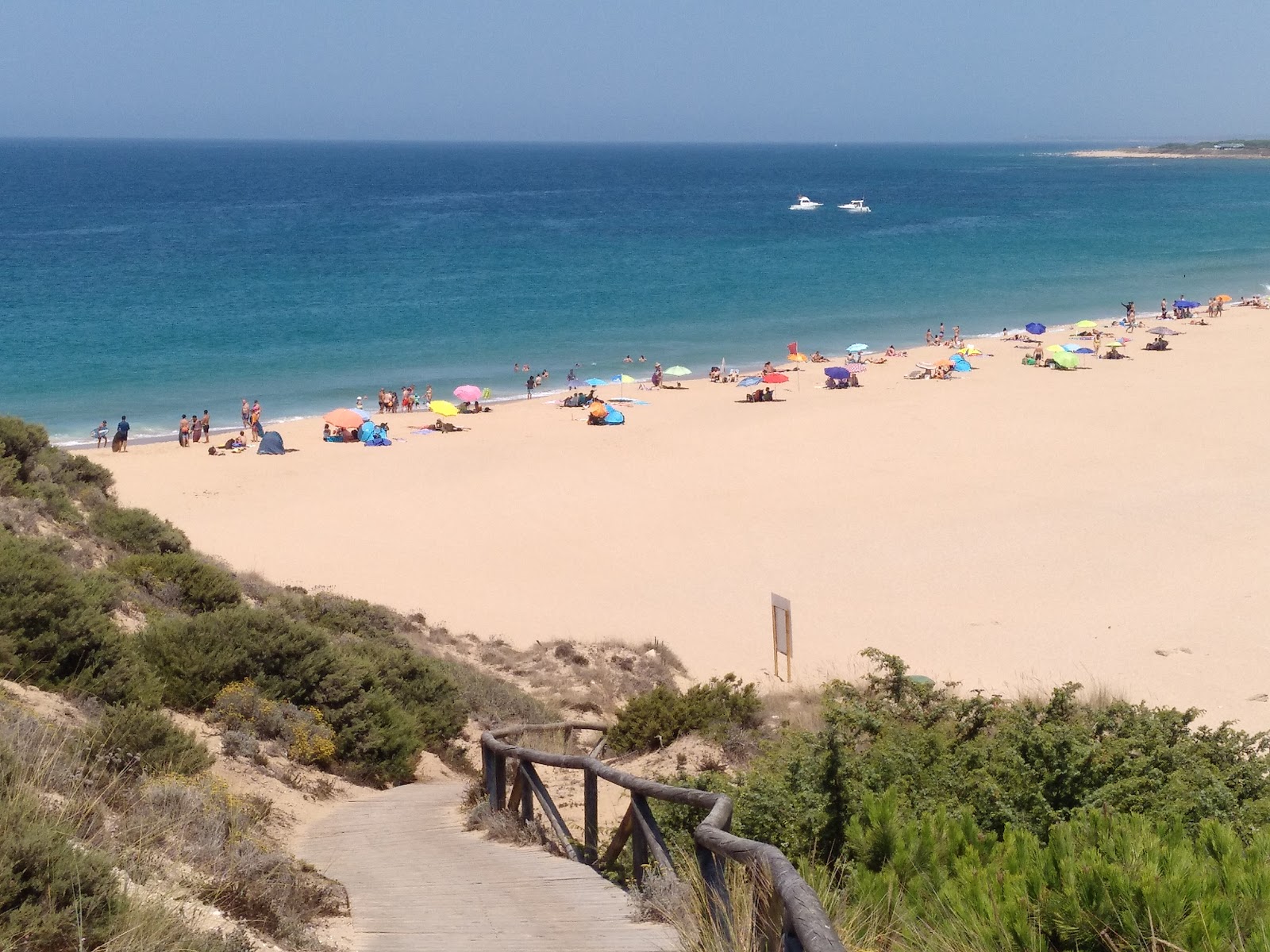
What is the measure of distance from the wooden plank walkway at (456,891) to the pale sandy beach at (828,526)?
7.51m

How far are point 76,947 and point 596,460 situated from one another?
860 inches

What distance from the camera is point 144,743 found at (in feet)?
19.2

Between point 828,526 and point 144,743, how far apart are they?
15.2m

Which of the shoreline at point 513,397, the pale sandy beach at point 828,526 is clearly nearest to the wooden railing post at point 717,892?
the pale sandy beach at point 828,526

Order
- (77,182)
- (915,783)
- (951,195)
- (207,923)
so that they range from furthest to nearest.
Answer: (77,182) → (951,195) → (915,783) → (207,923)

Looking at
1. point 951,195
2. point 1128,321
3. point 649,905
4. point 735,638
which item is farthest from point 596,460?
point 951,195

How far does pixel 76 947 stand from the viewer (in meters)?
3.23

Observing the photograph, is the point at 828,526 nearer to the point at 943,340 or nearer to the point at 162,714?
the point at 162,714

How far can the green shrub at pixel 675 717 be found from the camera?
8.73 metres

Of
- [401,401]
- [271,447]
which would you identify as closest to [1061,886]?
[271,447]

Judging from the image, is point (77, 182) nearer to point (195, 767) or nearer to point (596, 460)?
point (596, 460)

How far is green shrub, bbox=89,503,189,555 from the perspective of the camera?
11.8 meters

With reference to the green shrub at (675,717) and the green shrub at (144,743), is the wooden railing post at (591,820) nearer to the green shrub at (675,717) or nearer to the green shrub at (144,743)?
the green shrub at (144,743)

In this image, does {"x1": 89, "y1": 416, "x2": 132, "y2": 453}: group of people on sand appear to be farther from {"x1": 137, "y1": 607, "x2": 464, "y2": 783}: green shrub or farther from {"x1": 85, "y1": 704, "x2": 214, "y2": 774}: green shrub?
{"x1": 85, "y1": 704, "x2": 214, "y2": 774}: green shrub
